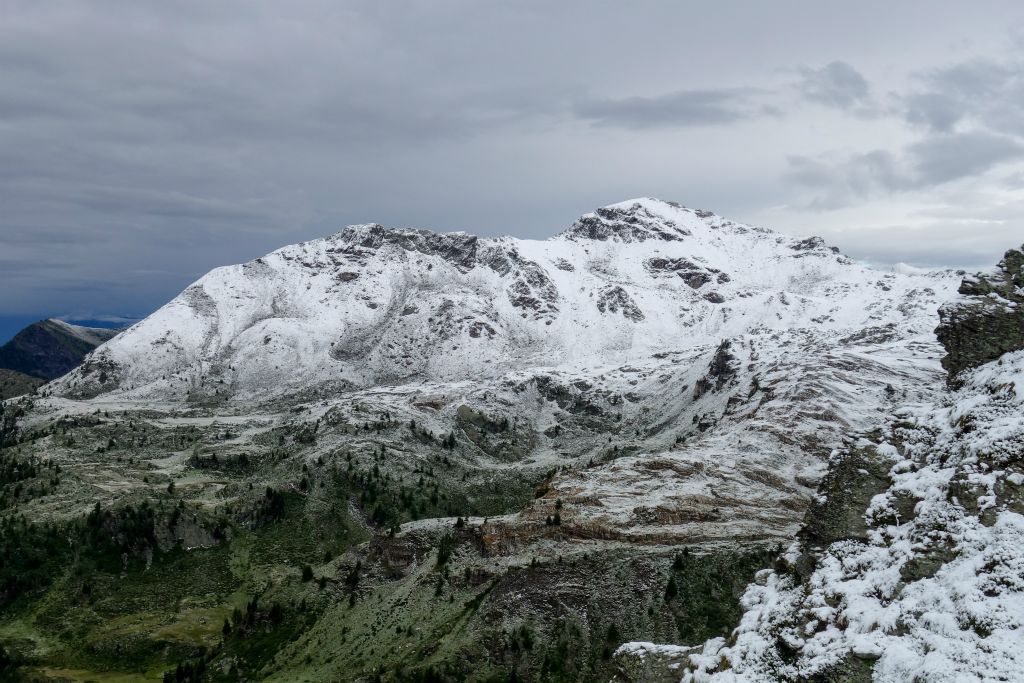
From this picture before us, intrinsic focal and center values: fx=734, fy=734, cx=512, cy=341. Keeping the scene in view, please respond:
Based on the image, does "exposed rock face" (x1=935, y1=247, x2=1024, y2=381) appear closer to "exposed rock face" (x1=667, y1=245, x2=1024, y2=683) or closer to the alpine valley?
the alpine valley

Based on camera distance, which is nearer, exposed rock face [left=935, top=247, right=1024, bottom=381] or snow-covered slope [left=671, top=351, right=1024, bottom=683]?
snow-covered slope [left=671, top=351, right=1024, bottom=683]

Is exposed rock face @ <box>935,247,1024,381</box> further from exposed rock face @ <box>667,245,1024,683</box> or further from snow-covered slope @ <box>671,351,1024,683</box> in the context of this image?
snow-covered slope @ <box>671,351,1024,683</box>

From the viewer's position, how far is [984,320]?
1437 inches

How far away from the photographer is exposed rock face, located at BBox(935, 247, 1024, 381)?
3541cm

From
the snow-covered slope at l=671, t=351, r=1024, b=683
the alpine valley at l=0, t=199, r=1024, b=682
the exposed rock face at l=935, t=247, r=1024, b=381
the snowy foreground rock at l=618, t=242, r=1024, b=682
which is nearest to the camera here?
the snow-covered slope at l=671, t=351, r=1024, b=683

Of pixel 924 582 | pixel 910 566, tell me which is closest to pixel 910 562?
pixel 910 566

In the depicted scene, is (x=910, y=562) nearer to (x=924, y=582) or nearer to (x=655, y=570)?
(x=924, y=582)

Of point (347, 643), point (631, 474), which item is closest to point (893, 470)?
point (347, 643)

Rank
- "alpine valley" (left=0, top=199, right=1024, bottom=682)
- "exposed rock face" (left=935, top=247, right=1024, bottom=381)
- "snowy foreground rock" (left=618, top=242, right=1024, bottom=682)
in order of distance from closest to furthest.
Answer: "snowy foreground rock" (left=618, top=242, right=1024, bottom=682), "alpine valley" (left=0, top=199, right=1024, bottom=682), "exposed rock face" (left=935, top=247, right=1024, bottom=381)

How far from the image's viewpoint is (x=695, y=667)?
96.5ft

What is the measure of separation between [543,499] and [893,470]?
87.6 metres

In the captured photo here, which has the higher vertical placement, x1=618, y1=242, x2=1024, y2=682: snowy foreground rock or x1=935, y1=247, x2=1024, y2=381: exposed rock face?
x1=935, y1=247, x2=1024, y2=381: exposed rock face

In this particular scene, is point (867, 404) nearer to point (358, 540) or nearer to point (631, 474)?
point (631, 474)

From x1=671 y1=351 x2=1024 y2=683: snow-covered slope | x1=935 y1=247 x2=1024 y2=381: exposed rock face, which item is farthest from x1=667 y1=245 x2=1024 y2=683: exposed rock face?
x1=935 y1=247 x2=1024 y2=381: exposed rock face
